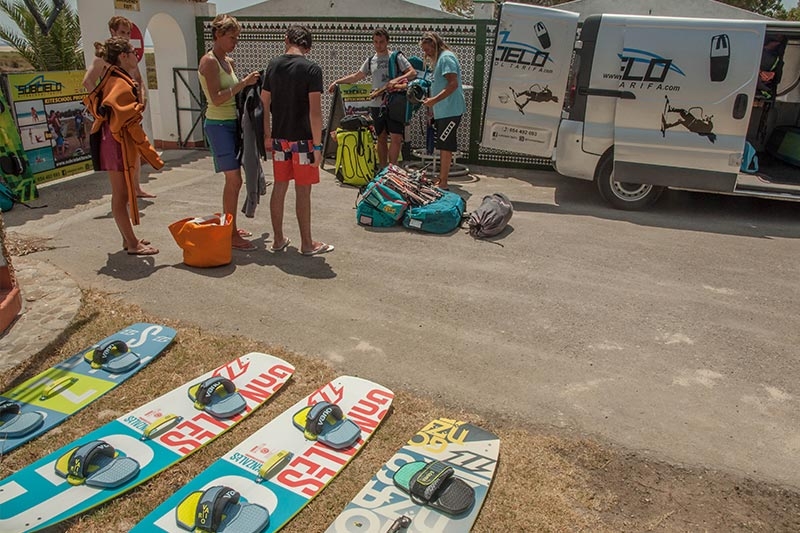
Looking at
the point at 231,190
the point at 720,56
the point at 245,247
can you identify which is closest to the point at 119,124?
the point at 231,190

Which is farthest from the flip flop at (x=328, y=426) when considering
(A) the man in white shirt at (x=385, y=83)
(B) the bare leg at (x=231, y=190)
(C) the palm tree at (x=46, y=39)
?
(C) the palm tree at (x=46, y=39)

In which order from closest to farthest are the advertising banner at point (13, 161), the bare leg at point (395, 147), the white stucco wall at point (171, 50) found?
the advertising banner at point (13, 161), the bare leg at point (395, 147), the white stucco wall at point (171, 50)

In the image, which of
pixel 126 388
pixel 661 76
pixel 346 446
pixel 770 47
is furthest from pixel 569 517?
pixel 770 47

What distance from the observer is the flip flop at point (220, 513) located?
8.38 feet

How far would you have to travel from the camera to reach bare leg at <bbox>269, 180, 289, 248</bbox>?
569cm

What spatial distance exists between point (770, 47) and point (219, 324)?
7.93m

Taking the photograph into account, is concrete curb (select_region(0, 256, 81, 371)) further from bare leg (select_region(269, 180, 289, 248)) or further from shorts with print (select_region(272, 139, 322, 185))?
shorts with print (select_region(272, 139, 322, 185))

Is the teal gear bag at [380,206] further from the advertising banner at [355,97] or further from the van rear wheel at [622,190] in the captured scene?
the advertising banner at [355,97]

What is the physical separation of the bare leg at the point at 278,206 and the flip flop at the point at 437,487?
3395 millimetres

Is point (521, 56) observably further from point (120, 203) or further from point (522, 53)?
point (120, 203)

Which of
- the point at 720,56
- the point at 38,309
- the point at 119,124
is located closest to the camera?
the point at 38,309

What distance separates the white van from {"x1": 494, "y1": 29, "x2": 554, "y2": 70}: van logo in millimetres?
12

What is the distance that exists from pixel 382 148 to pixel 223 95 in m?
4.17

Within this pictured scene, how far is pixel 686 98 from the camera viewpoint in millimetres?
7184
